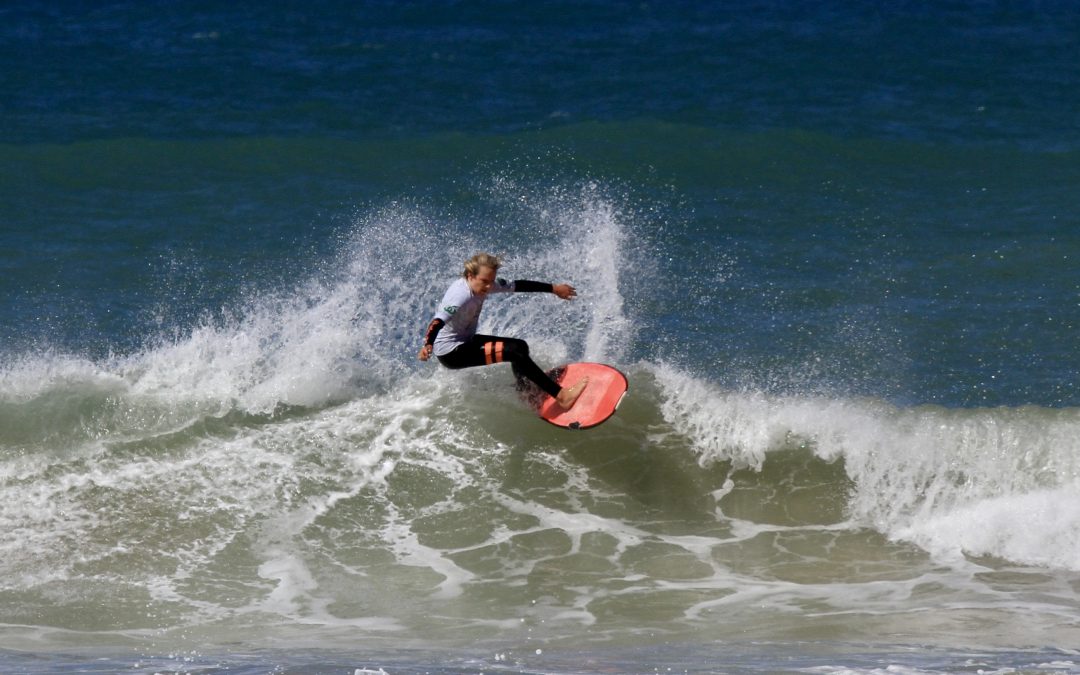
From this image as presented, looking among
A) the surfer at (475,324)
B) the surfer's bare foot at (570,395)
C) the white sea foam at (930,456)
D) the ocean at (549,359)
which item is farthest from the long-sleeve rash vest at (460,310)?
the white sea foam at (930,456)

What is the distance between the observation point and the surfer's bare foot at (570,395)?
9.69 m

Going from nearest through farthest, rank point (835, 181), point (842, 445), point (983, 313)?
point (842, 445), point (983, 313), point (835, 181)

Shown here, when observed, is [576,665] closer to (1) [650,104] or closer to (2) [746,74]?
(1) [650,104]

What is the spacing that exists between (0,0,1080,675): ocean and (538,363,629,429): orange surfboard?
52 centimetres

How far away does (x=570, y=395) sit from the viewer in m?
9.75

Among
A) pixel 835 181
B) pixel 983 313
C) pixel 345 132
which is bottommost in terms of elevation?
pixel 983 313

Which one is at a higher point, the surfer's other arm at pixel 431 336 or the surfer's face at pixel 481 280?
the surfer's face at pixel 481 280

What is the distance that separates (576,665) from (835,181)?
10.4 meters

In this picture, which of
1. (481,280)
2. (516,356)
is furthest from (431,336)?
(516,356)

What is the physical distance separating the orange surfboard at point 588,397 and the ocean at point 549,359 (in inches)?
20.3

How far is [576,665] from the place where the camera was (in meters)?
6.55

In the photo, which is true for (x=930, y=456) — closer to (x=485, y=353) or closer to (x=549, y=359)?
(x=549, y=359)

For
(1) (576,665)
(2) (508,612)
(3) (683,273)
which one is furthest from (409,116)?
(1) (576,665)

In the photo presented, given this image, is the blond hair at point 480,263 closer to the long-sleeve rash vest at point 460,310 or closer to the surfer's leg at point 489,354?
the long-sleeve rash vest at point 460,310
